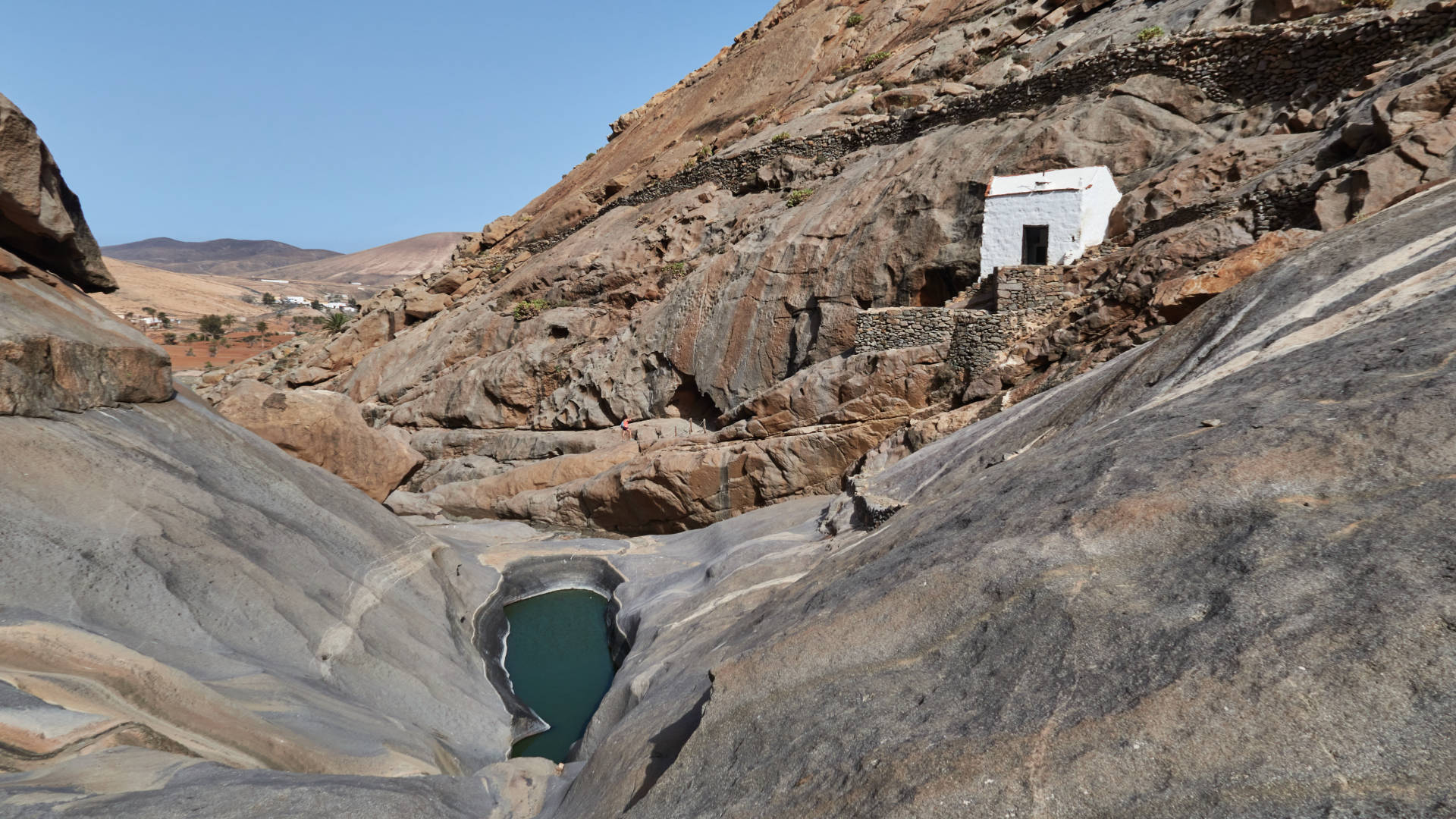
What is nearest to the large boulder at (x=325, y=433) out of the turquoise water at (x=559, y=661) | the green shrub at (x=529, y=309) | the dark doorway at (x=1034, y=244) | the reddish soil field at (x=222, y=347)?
the turquoise water at (x=559, y=661)

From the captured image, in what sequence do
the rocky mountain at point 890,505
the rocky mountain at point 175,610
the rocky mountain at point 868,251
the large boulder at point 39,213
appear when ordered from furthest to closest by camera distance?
the rocky mountain at point 868,251 < the large boulder at point 39,213 < the rocky mountain at point 175,610 < the rocky mountain at point 890,505

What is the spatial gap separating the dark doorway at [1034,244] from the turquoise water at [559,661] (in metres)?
11.5

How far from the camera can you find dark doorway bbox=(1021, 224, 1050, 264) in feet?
56.0

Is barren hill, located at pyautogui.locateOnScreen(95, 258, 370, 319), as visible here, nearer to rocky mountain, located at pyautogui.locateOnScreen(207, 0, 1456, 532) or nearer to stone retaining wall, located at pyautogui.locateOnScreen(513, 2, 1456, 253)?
rocky mountain, located at pyautogui.locateOnScreen(207, 0, 1456, 532)

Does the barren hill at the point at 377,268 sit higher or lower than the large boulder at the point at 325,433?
higher

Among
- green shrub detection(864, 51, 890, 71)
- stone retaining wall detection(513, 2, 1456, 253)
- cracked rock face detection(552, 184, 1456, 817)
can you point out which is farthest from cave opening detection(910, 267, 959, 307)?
green shrub detection(864, 51, 890, 71)

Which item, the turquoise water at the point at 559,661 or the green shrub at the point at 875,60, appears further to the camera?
the green shrub at the point at 875,60

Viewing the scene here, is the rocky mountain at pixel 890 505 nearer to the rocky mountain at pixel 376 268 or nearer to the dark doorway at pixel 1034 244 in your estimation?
the dark doorway at pixel 1034 244

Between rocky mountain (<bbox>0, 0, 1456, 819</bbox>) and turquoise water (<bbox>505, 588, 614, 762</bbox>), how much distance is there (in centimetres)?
56

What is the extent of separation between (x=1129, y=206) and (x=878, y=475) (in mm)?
9303

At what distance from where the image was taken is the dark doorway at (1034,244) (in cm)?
1708

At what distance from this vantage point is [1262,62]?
17969mm

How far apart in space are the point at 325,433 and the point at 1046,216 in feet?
49.2

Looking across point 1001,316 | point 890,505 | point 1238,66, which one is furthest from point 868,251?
point 890,505
